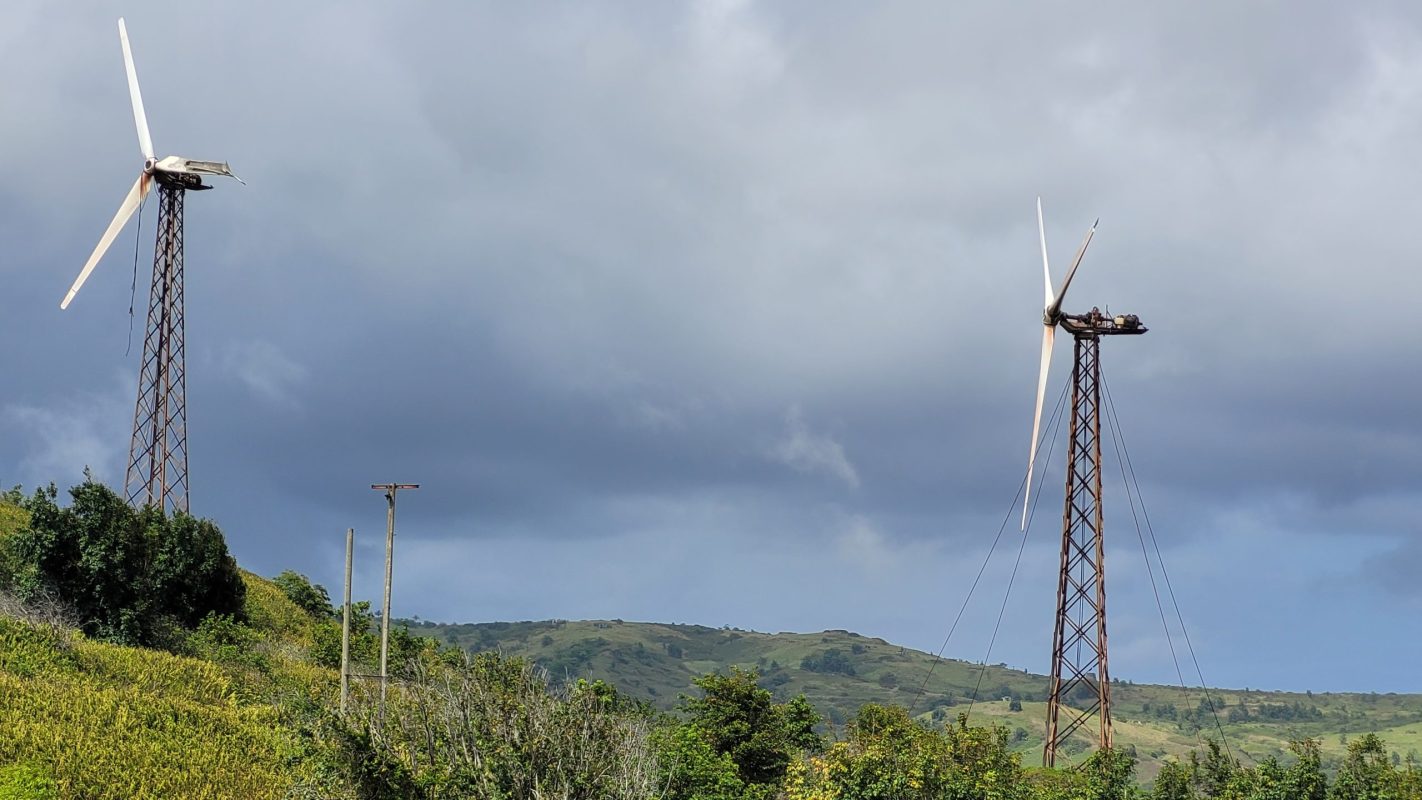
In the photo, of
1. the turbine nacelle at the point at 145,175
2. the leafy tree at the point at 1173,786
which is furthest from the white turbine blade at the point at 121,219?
the leafy tree at the point at 1173,786

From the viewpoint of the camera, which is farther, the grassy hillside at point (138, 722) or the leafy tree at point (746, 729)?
the leafy tree at point (746, 729)

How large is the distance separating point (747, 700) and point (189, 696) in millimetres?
40353

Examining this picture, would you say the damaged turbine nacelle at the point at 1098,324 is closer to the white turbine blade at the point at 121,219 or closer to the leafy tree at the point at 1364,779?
the leafy tree at the point at 1364,779

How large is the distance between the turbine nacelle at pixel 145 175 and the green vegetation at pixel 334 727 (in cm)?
1826

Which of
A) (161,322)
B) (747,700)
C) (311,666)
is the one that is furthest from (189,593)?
(747,700)

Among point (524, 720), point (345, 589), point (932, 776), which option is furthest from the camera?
point (345, 589)

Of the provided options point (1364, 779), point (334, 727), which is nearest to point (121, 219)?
point (334, 727)

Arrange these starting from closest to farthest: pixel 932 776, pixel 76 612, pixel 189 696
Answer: pixel 932 776, pixel 189 696, pixel 76 612

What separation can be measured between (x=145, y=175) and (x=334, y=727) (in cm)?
6997

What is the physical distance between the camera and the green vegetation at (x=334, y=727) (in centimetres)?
4969

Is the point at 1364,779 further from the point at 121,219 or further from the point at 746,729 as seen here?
the point at 121,219

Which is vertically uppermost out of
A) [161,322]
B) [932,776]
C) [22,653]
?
[161,322]

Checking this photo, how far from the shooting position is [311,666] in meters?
106

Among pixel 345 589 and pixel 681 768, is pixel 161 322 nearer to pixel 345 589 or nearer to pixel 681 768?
pixel 345 589
